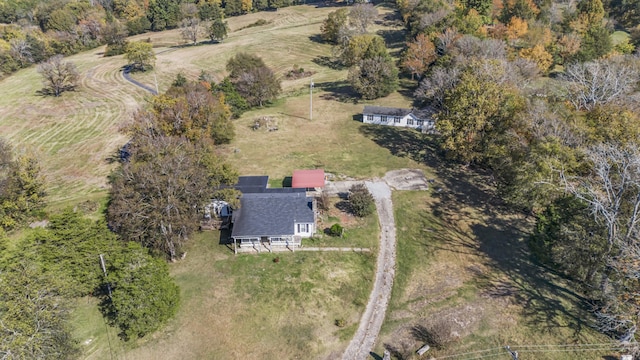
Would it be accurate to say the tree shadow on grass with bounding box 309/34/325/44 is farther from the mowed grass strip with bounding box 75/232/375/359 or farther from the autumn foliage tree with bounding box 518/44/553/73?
the mowed grass strip with bounding box 75/232/375/359

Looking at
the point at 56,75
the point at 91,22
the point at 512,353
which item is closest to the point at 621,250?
the point at 512,353

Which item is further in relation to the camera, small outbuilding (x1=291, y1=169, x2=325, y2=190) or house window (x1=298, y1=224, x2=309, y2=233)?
small outbuilding (x1=291, y1=169, x2=325, y2=190)

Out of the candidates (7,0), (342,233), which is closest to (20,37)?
(7,0)

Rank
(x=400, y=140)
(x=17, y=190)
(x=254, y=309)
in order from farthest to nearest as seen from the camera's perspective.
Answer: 1. (x=400, y=140)
2. (x=17, y=190)
3. (x=254, y=309)

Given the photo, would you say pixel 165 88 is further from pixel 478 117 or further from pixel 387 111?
pixel 478 117

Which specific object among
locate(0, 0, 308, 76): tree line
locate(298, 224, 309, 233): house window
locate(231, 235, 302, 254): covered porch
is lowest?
locate(231, 235, 302, 254): covered porch

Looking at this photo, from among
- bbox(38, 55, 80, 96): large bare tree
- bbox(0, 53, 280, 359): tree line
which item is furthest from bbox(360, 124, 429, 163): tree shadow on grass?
bbox(38, 55, 80, 96): large bare tree
